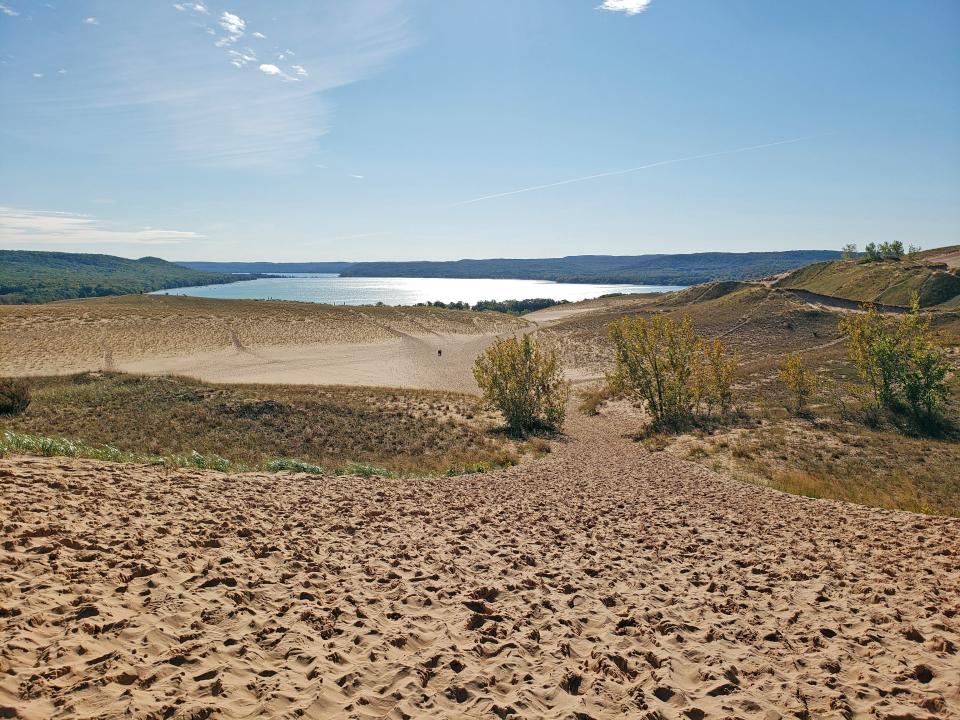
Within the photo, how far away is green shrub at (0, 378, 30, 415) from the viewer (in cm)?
2311

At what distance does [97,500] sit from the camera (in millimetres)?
9430

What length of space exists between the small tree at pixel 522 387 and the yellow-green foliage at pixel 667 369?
3.75 meters

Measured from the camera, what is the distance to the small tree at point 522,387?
2886cm

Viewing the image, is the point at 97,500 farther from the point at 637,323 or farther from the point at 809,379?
the point at 809,379

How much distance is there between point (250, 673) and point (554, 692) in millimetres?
3095

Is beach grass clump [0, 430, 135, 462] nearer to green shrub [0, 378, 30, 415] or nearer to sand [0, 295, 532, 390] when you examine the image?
green shrub [0, 378, 30, 415]

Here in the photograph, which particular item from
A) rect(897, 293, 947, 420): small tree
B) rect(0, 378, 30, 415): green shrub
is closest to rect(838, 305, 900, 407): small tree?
rect(897, 293, 947, 420): small tree

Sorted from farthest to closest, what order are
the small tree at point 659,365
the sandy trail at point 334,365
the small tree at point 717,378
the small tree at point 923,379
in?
the sandy trail at point 334,365 < the small tree at point 717,378 < the small tree at point 659,365 < the small tree at point 923,379

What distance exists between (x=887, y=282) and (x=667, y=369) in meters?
57.4

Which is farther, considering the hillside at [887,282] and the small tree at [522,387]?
the hillside at [887,282]

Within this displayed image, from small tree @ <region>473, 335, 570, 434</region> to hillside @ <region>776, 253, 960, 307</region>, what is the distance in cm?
4398

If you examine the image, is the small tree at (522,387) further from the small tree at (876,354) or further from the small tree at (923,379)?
the small tree at (923,379)

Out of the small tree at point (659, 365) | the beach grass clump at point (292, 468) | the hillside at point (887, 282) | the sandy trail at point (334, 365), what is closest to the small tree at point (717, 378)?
the small tree at point (659, 365)

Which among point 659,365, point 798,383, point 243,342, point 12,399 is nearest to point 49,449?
point 12,399
